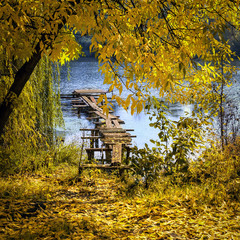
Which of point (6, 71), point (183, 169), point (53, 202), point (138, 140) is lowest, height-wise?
point (53, 202)

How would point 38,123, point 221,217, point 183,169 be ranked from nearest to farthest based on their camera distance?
point 221,217 < point 183,169 < point 38,123

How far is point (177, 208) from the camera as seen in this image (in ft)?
14.6

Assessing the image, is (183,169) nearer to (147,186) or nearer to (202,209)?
(147,186)

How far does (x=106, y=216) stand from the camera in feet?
14.9

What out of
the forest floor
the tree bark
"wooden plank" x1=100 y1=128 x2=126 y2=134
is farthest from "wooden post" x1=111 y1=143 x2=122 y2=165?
the tree bark

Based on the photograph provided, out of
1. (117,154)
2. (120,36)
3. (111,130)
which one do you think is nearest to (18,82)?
(120,36)

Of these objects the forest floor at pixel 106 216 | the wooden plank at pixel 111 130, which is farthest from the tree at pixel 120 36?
the wooden plank at pixel 111 130

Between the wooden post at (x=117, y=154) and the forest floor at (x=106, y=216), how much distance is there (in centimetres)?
113

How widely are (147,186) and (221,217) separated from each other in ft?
6.38

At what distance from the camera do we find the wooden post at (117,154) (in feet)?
23.0

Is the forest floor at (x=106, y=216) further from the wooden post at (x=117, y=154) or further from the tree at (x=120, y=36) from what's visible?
the tree at (x=120, y=36)

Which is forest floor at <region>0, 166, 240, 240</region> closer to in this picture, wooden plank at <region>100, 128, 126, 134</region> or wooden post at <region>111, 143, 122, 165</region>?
wooden post at <region>111, 143, 122, 165</region>

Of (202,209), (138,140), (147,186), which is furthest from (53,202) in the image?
(138,140)

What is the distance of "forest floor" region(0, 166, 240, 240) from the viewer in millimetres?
3727
